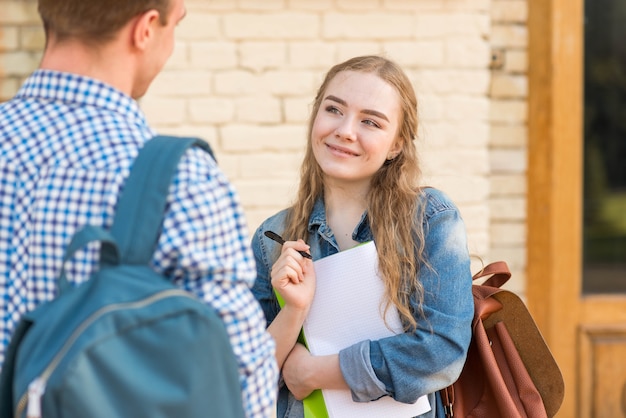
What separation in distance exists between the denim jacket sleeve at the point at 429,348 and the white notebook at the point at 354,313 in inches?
1.9

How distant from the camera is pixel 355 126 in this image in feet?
7.55

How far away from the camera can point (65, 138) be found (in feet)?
5.06

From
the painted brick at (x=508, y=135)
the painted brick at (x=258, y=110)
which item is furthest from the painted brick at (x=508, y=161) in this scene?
the painted brick at (x=258, y=110)

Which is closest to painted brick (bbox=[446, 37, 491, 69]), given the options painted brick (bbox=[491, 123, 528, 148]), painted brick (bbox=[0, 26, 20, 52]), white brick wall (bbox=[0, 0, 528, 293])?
white brick wall (bbox=[0, 0, 528, 293])

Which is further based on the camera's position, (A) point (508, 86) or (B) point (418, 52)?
(A) point (508, 86)

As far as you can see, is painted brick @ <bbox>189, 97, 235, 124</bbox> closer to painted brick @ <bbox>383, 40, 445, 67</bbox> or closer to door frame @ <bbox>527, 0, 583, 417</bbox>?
painted brick @ <bbox>383, 40, 445, 67</bbox>

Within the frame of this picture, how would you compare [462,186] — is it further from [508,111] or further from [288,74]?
[288,74]

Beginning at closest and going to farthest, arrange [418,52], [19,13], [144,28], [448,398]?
1. [144,28]
2. [448,398]
3. [19,13]
4. [418,52]

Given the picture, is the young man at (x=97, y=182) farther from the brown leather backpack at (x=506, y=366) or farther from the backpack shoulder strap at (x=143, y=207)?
the brown leather backpack at (x=506, y=366)

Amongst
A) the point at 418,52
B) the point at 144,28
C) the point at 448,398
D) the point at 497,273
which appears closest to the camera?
the point at 144,28

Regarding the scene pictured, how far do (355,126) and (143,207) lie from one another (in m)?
0.93

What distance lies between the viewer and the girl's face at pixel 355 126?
2.29 m

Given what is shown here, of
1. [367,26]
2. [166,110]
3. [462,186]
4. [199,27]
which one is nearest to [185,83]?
[166,110]

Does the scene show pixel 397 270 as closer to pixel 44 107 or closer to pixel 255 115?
pixel 44 107
